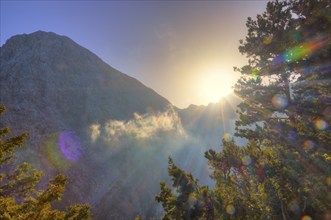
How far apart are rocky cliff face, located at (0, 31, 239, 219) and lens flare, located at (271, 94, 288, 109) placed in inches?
1623

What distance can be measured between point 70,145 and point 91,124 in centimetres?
1108

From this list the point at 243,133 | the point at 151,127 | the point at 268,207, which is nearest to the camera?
the point at 268,207

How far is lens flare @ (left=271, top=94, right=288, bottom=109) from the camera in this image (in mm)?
16784

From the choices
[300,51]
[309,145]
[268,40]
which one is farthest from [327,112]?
[268,40]

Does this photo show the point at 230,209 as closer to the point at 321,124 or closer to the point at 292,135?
the point at 292,135

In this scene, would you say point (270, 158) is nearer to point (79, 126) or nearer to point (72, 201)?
point (72, 201)

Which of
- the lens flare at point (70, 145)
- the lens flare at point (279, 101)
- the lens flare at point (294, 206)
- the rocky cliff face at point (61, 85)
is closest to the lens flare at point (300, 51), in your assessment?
the lens flare at point (279, 101)

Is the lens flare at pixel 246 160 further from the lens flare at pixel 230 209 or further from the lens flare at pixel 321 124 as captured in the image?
the lens flare at pixel 321 124

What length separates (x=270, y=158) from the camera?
1391 cm

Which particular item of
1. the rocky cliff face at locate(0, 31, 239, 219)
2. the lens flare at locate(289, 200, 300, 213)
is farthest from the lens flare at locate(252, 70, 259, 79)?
the rocky cliff face at locate(0, 31, 239, 219)

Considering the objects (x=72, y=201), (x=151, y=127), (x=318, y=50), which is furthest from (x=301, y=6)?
(x=151, y=127)

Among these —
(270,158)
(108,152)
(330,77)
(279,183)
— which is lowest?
(108,152)

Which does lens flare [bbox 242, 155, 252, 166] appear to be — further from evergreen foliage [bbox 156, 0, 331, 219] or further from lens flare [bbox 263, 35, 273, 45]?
lens flare [bbox 263, 35, 273, 45]

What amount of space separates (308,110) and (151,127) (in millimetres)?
73392
